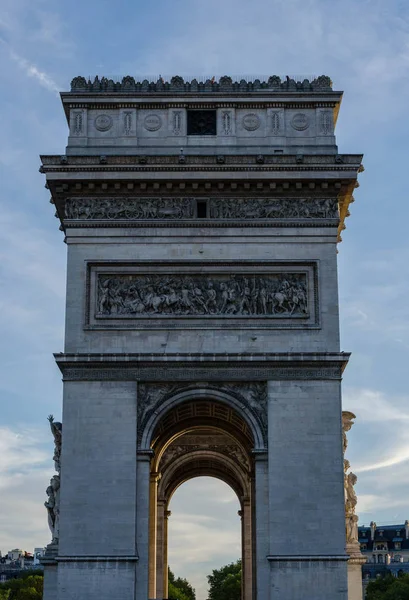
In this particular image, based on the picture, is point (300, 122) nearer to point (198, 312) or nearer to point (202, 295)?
point (202, 295)

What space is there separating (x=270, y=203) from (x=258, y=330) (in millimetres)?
4097

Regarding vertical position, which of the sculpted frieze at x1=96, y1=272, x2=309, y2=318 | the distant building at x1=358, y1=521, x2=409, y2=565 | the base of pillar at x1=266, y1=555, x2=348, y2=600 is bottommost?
the base of pillar at x1=266, y1=555, x2=348, y2=600

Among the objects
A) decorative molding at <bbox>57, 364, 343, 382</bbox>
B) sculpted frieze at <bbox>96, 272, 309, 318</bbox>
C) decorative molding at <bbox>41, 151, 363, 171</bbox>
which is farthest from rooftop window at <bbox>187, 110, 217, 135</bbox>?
decorative molding at <bbox>57, 364, 343, 382</bbox>

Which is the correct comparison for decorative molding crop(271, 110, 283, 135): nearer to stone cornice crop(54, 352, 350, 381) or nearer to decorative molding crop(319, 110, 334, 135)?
decorative molding crop(319, 110, 334, 135)

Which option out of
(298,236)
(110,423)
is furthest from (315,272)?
(110,423)

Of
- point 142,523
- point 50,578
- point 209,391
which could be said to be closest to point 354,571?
point 142,523

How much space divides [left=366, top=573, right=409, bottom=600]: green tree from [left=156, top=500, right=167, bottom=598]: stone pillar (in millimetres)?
36386

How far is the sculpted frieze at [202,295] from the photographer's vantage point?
3562cm

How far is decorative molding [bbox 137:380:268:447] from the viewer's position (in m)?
34.9

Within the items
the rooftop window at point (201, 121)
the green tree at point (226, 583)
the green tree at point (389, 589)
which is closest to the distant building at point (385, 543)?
the green tree at point (226, 583)

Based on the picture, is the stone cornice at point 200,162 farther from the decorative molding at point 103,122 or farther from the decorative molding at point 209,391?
the decorative molding at point 209,391

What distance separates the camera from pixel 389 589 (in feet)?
268

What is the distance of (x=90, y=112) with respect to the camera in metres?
37.8

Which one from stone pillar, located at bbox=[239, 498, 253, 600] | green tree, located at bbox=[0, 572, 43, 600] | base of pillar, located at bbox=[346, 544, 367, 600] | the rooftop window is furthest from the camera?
green tree, located at bbox=[0, 572, 43, 600]
